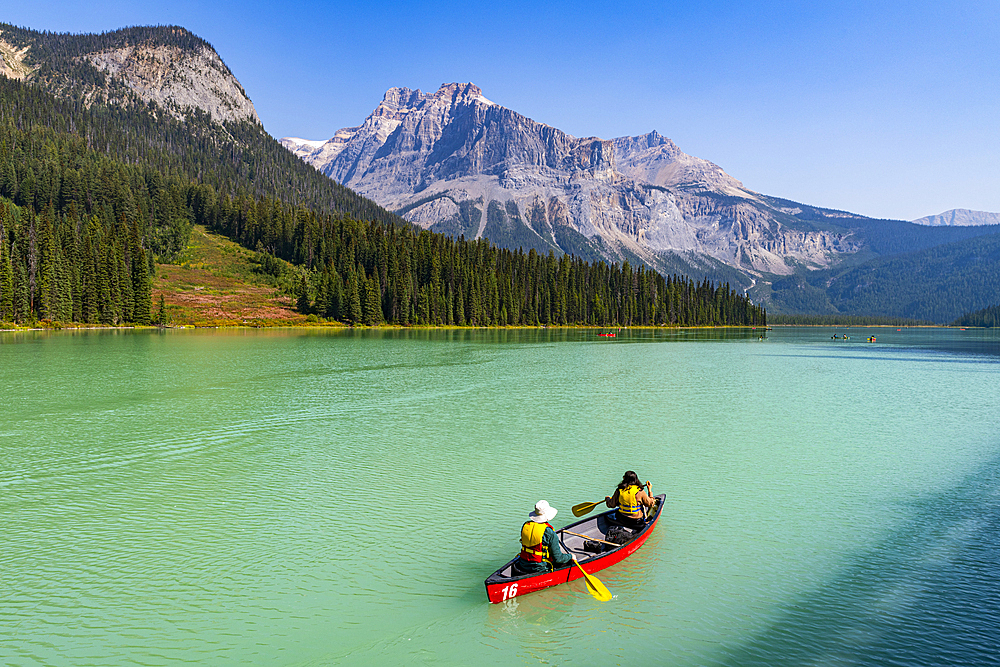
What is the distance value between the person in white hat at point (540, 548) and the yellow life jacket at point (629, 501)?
3711 millimetres

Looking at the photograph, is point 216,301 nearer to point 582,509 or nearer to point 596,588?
point 582,509

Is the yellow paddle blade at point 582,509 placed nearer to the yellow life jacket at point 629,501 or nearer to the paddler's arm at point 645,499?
the yellow life jacket at point 629,501

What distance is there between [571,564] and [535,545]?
1291mm

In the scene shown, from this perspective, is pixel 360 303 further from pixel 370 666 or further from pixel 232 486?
pixel 370 666

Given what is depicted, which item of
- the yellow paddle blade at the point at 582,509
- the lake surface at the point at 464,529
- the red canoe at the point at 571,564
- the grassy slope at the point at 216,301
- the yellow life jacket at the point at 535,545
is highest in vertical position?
the grassy slope at the point at 216,301

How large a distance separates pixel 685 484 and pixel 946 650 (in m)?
13.1

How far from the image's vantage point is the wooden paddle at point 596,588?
1527 cm

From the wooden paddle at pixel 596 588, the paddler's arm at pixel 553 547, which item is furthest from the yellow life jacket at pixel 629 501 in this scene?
the paddler's arm at pixel 553 547

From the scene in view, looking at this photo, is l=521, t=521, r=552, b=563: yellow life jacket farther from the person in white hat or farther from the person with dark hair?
the person with dark hair

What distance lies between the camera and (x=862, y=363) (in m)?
91.3

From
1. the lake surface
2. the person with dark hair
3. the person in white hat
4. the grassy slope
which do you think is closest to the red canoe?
the person in white hat

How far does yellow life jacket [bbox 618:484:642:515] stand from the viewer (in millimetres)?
18714

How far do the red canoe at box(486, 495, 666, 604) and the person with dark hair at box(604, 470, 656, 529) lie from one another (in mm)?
294

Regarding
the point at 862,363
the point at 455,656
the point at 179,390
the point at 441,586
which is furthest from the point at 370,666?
the point at 862,363
